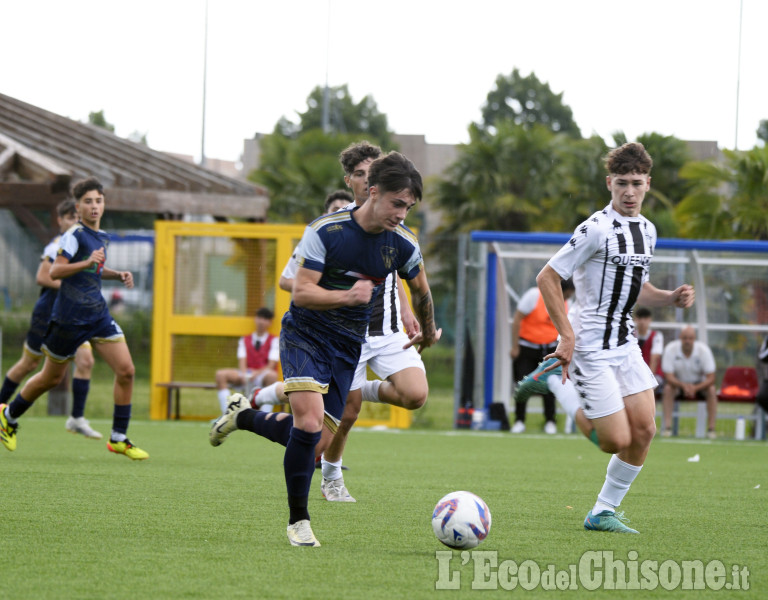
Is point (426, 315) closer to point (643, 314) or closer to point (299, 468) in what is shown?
point (299, 468)

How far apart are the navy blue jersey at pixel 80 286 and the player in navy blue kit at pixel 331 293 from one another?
4.24m

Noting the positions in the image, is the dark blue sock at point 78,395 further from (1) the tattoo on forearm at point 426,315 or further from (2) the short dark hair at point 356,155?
(1) the tattoo on forearm at point 426,315

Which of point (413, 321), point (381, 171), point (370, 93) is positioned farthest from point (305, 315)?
point (370, 93)

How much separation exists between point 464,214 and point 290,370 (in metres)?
27.3

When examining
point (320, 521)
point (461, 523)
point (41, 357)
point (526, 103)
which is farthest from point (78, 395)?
point (526, 103)

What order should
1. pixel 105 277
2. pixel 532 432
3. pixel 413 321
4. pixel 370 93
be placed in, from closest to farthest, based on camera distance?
pixel 413 321 < pixel 105 277 < pixel 532 432 < pixel 370 93

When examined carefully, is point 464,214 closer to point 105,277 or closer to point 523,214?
point 523,214

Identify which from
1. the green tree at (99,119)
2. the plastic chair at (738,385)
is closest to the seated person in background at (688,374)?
the plastic chair at (738,385)

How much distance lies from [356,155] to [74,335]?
3428 mm

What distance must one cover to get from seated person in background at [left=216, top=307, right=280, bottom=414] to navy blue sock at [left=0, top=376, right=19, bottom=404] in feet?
13.8

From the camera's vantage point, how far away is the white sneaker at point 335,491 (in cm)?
698

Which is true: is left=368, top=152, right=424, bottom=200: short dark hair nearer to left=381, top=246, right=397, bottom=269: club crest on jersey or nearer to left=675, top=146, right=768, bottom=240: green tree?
left=381, top=246, right=397, bottom=269: club crest on jersey

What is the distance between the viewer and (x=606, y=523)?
5855mm

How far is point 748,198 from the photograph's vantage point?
22.9 metres
